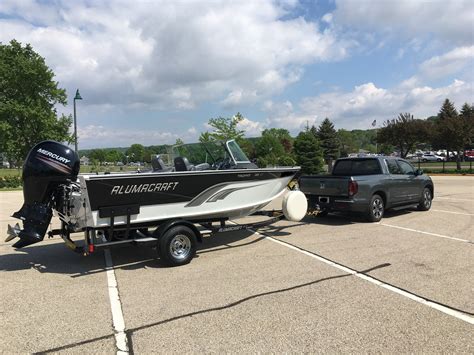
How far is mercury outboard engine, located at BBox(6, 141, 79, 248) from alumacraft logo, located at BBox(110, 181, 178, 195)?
993 mm

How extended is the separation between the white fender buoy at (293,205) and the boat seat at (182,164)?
6.71 feet

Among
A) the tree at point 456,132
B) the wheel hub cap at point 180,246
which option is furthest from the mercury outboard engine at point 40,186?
the tree at point 456,132

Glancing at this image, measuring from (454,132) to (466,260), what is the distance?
30.5 metres

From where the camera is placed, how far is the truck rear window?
10047 millimetres

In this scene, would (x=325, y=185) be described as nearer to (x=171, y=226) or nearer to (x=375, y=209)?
(x=375, y=209)

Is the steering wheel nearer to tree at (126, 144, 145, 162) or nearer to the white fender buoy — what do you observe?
the white fender buoy

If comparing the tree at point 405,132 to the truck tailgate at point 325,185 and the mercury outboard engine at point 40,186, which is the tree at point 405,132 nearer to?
the truck tailgate at point 325,185

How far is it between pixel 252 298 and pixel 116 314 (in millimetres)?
1570

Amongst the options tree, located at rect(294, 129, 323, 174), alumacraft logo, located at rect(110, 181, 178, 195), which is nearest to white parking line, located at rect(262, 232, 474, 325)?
alumacraft logo, located at rect(110, 181, 178, 195)

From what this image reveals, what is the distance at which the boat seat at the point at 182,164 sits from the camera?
24.8ft

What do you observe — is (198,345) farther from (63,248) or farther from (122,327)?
(63,248)

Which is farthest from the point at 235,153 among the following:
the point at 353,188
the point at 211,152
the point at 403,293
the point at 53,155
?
the point at 403,293

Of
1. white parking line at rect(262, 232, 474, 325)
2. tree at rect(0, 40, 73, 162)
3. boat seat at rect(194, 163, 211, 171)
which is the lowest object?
white parking line at rect(262, 232, 474, 325)

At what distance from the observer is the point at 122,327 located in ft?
12.8
